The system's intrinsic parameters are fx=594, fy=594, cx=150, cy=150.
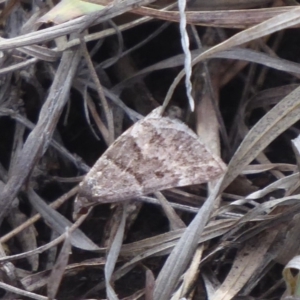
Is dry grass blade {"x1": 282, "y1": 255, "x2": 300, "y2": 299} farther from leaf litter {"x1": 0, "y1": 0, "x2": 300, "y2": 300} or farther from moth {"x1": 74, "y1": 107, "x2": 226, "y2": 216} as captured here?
moth {"x1": 74, "y1": 107, "x2": 226, "y2": 216}

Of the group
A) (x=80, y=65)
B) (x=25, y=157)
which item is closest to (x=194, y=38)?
(x=80, y=65)

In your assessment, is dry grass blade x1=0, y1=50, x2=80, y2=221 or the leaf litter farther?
dry grass blade x1=0, y1=50, x2=80, y2=221

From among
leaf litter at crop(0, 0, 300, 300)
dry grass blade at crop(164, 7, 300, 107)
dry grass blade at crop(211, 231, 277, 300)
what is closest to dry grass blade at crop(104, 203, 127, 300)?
leaf litter at crop(0, 0, 300, 300)

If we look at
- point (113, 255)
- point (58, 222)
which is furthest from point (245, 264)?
point (58, 222)

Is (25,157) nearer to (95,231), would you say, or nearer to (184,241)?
(95,231)

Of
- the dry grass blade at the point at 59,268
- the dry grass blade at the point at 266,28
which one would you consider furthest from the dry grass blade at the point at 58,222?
the dry grass blade at the point at 266,28

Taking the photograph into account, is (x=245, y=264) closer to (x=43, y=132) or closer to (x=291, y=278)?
(x=291, y=278)
